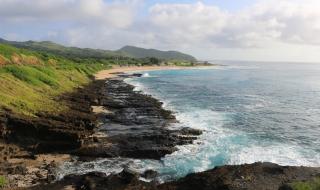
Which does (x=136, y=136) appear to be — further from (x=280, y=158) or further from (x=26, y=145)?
(x=280, y=158)

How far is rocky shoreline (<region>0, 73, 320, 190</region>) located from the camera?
85.6 ft

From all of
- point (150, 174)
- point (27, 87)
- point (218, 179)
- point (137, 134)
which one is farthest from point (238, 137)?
point (27, 87)

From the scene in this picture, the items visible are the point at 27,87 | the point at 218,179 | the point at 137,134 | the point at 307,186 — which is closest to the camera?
the point at 307,186

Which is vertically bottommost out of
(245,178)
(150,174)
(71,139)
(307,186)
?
(150,174)

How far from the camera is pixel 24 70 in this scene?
65625mm

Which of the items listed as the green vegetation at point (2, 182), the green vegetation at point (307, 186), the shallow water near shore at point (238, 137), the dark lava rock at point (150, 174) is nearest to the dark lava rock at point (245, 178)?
the green vegetation at point (307, 186)

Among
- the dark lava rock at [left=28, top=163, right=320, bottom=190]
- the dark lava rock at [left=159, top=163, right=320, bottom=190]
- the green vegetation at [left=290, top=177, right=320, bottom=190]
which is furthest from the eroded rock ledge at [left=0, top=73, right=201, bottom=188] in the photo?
the green vegetation at [left=290, top=177, right=320, bottom=190]

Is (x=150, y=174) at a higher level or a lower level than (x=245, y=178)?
lower

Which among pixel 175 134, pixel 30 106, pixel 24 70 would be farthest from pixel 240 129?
pixel 24 70

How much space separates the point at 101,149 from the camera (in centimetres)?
3531

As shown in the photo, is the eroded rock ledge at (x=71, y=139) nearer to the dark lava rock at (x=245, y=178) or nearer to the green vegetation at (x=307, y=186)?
the dark lava rock at (x=245, y=178)

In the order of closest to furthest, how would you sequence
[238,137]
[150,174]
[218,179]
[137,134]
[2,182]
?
[218,179] < [2,182] < [150,174] < [137,134] < [238,137]

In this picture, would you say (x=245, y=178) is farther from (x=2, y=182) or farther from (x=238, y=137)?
(x=238, y=137)

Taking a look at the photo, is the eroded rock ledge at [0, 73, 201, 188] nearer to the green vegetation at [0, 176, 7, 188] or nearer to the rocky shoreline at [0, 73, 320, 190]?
the rocky shoreline at [0, 73, 320, 190]
